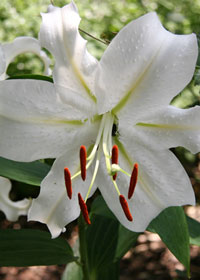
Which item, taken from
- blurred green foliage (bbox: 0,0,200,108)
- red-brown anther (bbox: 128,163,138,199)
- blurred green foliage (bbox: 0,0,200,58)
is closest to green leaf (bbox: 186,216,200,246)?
red-brown anther (bbox: 128,163,138,199)

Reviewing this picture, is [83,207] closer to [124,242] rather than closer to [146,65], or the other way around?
[146,65]

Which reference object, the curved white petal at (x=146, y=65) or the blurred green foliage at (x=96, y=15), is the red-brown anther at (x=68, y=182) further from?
the blurred green foliage at (x=96, y=15)

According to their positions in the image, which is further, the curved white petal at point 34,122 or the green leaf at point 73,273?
the green leaf at point 73,273

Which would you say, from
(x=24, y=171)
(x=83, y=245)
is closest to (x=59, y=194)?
(x=24, y=171)

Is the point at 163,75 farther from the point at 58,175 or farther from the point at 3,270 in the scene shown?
the point at 3,270

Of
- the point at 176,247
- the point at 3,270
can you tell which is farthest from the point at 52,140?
the point at 3,270

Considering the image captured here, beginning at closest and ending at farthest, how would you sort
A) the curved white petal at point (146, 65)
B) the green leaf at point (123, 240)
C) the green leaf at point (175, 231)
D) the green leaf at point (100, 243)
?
the curved white petal at point (146, 65)
the green leaf at point (175, 231)
the green leaf at point (123, 240)
the green leaf at point (100, 243)

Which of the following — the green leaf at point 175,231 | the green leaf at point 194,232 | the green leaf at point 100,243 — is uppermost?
the green leaf at point 175,231

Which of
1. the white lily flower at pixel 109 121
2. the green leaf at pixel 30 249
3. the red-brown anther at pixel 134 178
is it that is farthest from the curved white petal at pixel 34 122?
the green leaf at pixel 30 249
